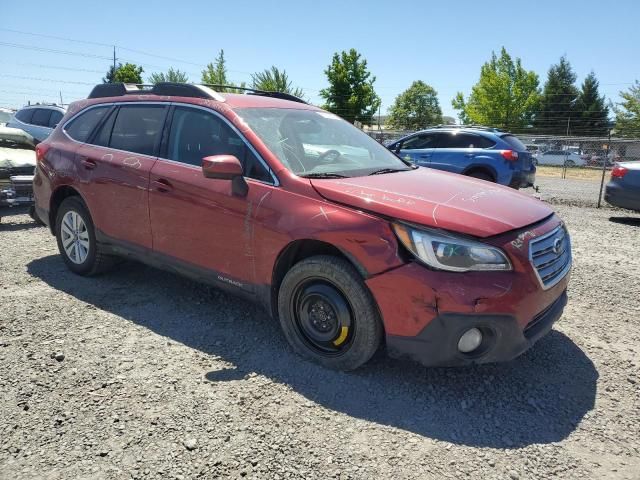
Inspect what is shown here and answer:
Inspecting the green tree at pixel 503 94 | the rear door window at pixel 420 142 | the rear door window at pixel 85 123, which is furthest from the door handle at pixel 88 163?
the green tree at pixel 503 94

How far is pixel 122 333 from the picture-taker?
142 inches

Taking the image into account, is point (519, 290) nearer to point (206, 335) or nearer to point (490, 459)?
point (490, 459)

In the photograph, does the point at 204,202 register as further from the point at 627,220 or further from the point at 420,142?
the point at 627,220

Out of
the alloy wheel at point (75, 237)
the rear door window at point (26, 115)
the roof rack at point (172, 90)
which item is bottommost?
the alloy wheel at point (75, 237)

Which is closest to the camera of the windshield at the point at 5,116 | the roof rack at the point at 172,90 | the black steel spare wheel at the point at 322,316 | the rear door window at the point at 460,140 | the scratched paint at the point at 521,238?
the scratched paint at the point at 521,238

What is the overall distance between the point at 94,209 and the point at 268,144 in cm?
201

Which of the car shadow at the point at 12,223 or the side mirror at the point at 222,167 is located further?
the car shadow at the point at 12,223

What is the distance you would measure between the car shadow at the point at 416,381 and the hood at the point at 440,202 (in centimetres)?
104

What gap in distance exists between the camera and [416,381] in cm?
306

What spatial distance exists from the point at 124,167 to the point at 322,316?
2248mm

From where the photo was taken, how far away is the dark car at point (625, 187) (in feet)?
29.7

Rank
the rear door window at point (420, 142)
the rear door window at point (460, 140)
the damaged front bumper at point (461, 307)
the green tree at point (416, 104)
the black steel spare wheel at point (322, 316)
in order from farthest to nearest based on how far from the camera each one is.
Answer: the green tree at point (416, 104) → the rear door window at point (420, 142) → the rear door window at point (460, 140) → the black steel spare wheel at point (322, 316) → the damaged front bumper at point (461, 307)

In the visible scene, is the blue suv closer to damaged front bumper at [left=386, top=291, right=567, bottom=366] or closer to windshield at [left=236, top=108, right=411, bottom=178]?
windshield at [left=236, top=108, right=411, bottom=178]

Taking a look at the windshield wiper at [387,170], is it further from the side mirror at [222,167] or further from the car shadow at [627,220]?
the car shadow at [627,220]
